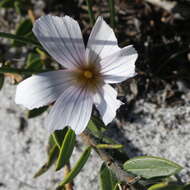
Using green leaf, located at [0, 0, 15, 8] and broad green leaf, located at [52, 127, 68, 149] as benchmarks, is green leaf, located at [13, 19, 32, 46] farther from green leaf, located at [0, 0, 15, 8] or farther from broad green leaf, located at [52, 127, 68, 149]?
broad green leaf, located at [52, 127, 68, 149]

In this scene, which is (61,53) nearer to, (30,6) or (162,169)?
(162,169)

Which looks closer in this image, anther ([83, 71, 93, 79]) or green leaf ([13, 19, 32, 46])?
anther ([83, 71, 93, 79])

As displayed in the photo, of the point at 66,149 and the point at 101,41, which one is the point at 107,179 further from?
the point at 101,41

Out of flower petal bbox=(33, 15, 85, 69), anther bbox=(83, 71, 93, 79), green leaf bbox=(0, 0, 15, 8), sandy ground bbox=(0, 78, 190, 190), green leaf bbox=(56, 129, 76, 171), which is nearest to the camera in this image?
flower petal bbox=(33, 15, 85, 69)

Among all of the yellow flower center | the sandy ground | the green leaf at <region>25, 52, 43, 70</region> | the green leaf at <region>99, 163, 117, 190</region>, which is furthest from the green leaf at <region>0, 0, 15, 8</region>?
the green leaf at <region>99, 163, 117, 190</region>

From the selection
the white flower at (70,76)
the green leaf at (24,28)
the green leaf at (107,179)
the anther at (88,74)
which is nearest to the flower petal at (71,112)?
the white flower at (70,76)

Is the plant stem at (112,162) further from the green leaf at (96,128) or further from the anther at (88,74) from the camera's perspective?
the anther at (88,74)
